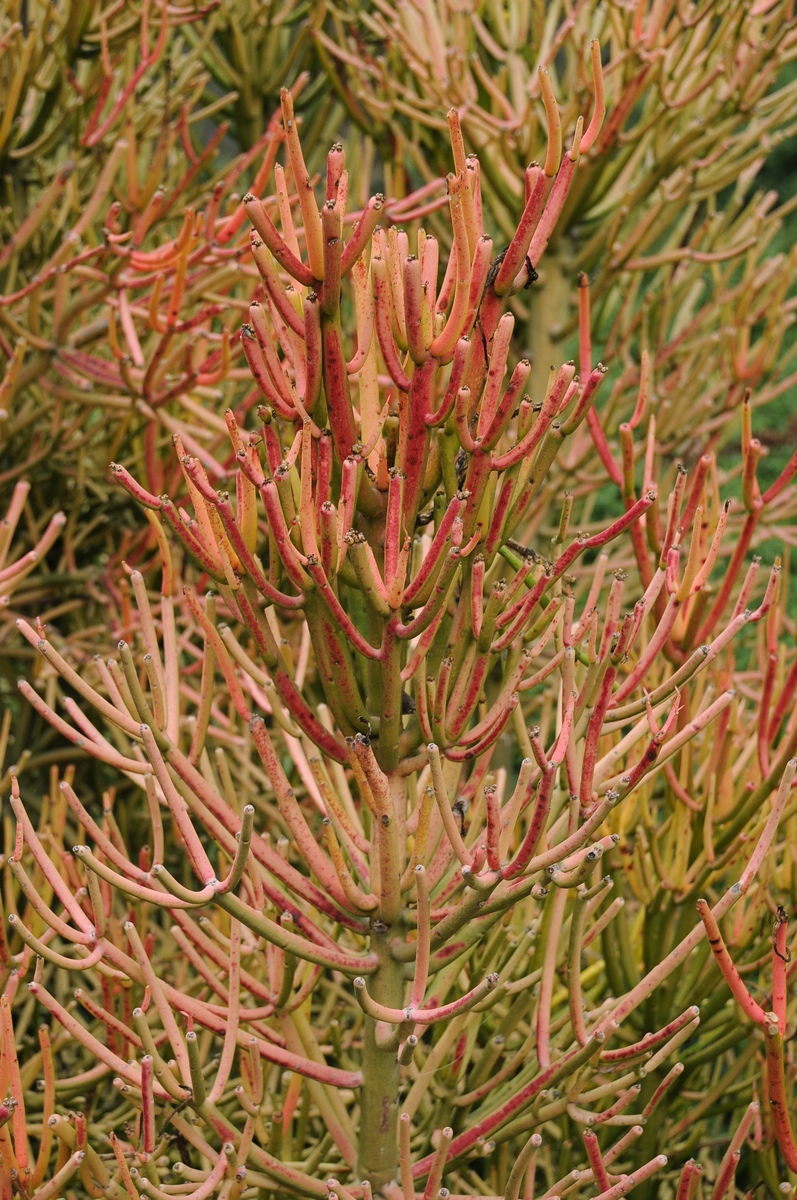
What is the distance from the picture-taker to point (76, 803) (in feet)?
4.10

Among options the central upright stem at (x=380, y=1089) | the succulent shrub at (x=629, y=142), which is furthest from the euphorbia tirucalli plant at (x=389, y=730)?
the succulent shrub at (x=629, y=142)

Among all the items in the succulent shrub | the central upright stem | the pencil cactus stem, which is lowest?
the central upright stem

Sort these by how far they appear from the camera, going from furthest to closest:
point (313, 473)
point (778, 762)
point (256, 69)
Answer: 1. point (256, 69)
2. point (778, 762)
3. point (313, 473)

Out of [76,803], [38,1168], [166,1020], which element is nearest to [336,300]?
[76,803]

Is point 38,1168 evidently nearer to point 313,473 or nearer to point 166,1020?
point 166,1020

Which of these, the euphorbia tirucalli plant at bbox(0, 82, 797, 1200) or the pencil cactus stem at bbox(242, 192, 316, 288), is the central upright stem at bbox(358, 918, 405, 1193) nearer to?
the euphorbia tirucalli plant at bbox(0, 82, 797, 1200)

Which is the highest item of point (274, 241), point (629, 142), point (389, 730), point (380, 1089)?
point (629, 142)

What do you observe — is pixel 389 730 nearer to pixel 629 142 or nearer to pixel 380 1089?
pixel 380 1089

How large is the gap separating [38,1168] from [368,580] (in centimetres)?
76

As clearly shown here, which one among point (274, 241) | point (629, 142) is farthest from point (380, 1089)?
point (629, 142)

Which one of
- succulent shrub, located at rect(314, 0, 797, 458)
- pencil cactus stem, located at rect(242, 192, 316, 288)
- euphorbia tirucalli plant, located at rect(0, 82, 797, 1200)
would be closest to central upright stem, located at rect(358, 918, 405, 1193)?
euphorbia tirucalli plant, located at rect(0, 82, 797, 1200)

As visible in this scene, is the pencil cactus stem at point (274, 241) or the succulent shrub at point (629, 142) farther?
the succulent shrub at point (629, 142)

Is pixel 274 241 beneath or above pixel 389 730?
above

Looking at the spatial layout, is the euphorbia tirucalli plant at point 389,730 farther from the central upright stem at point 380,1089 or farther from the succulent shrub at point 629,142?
the succulent shrub at point 629,142
